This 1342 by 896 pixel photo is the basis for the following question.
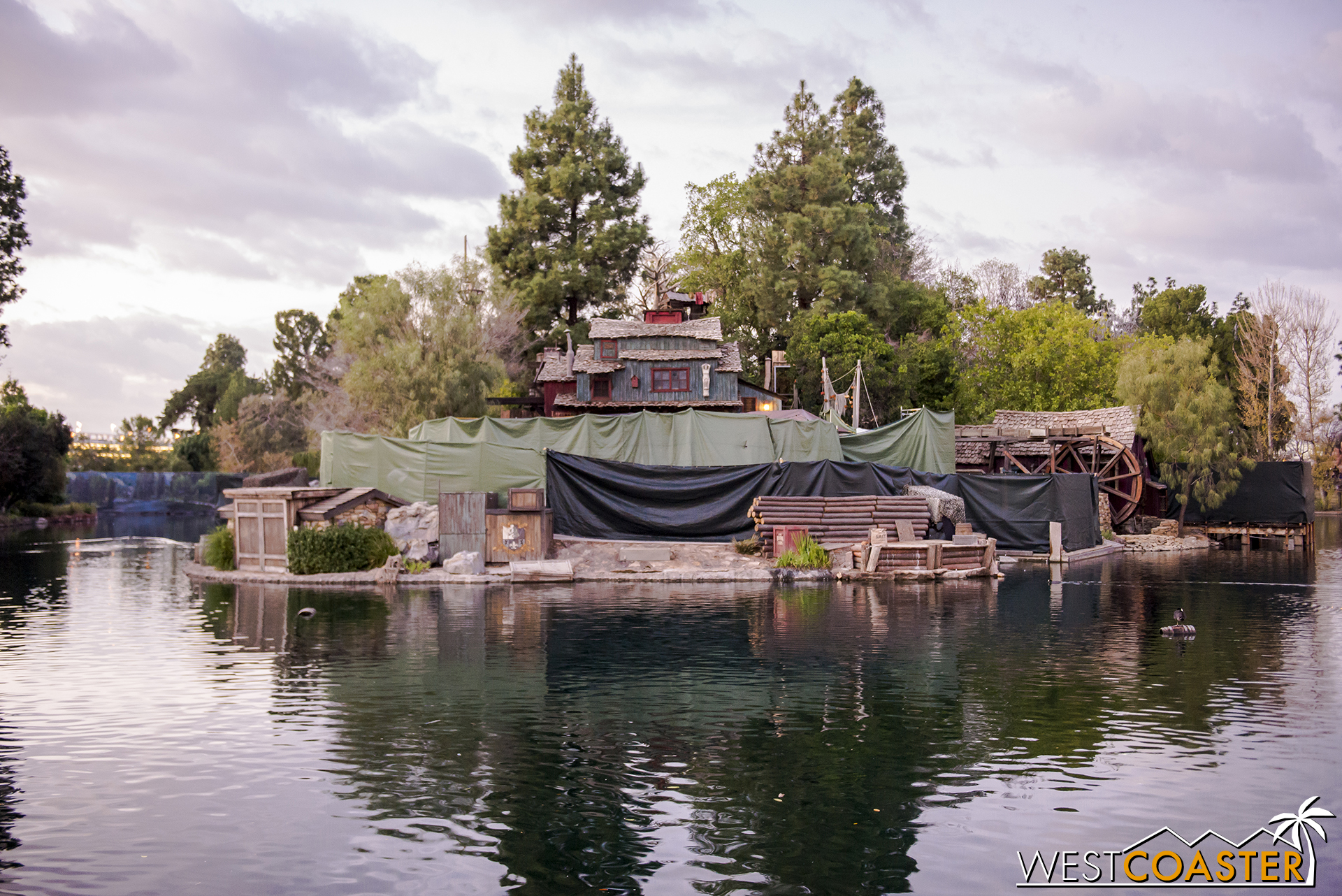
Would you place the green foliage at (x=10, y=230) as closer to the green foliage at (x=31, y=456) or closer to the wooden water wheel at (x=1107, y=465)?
the green foliage at (x=31, y=456)

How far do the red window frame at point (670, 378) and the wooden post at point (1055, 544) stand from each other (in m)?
20.6

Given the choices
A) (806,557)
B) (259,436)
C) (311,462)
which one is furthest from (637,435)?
(259,436)

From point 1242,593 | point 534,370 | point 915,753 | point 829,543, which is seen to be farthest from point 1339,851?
point 534,370

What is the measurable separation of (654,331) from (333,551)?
25069mm

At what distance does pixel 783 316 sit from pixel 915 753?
178 feet

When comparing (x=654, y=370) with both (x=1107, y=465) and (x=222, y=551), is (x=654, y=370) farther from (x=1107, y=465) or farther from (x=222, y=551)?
(x=222, y=551)

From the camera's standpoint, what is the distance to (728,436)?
103ft

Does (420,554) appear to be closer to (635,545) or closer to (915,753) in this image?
(635,545)

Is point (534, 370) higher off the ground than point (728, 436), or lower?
higher

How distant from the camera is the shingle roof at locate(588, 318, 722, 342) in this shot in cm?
4709

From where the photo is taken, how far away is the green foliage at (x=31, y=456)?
52312 mm

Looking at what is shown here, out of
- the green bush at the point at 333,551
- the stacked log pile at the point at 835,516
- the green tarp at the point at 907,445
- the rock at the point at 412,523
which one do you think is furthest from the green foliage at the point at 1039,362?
the green bush at the point at 333,551

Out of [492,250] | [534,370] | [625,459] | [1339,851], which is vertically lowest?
[1339,851]

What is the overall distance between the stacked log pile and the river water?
313 inches
